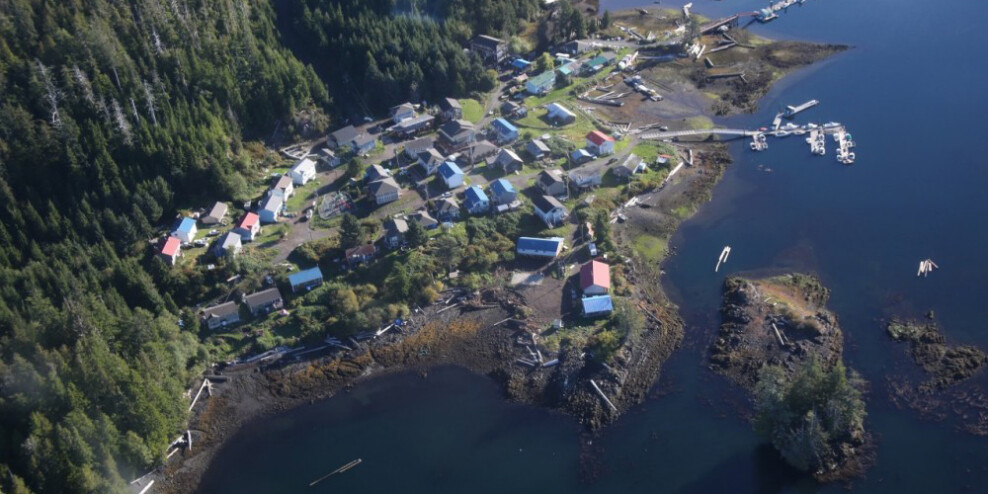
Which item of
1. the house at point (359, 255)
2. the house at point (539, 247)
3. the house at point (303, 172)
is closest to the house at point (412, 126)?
the house at point (303, 172)

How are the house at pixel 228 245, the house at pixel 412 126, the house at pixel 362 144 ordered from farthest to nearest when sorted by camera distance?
1. the house at pixel 412 126
2. the house at pixel 362 144
3. the house at pixel 228 245

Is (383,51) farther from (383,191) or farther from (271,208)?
(271,208)

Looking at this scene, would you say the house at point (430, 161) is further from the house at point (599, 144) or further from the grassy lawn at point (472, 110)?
the house at point (599, 144)

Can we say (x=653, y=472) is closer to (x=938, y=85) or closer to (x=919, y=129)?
(x=919, y=129)

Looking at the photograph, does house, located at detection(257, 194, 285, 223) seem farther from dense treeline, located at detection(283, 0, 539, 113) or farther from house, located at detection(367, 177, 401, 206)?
dense treeline, located at detection(283, 0, 539, 113)

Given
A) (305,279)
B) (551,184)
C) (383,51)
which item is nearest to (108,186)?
(305,279)

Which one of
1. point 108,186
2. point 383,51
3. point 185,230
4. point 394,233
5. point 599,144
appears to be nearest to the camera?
point 394,233
